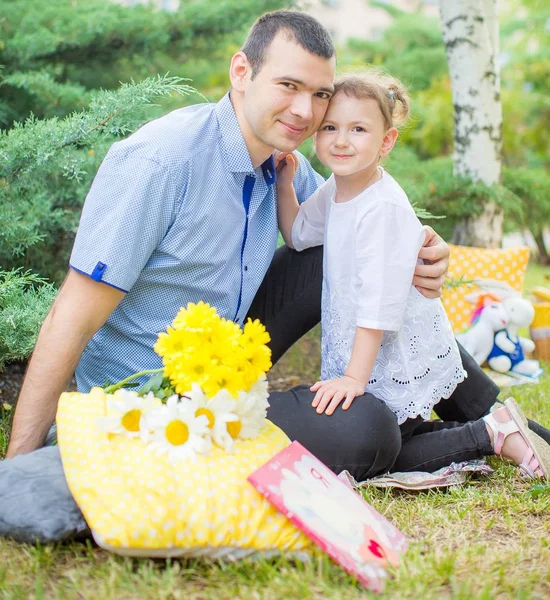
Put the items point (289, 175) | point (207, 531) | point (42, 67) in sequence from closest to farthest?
1. point (207, 531)
2. point (289, 175)
3. point (42, 67)

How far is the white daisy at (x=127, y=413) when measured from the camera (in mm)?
1612

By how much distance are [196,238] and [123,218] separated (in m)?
0.24

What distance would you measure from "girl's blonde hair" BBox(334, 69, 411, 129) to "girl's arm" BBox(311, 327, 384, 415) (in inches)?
24.5

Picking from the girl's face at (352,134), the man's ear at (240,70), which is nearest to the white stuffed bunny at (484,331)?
the girl's face at (352,134)

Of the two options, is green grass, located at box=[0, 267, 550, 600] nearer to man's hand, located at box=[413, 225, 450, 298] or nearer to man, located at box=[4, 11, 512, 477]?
man, located at box=[4, 11, 512, 477]

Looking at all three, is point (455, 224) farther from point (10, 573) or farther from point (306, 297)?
point (10, 573)

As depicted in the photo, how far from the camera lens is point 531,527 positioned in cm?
184

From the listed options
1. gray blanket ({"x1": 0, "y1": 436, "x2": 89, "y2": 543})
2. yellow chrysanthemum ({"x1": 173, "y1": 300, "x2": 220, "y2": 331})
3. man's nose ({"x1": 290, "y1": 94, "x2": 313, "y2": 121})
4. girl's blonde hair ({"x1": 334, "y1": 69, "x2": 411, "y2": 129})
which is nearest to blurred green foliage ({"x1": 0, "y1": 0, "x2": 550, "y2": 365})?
girl's blonde hair ({"x1": 334, "y1": 69, "x2": 411, "y2": 129})

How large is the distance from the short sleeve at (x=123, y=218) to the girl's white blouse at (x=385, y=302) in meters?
0.51

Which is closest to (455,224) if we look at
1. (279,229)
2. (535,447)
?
(279,229)

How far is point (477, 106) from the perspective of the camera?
4.23 m

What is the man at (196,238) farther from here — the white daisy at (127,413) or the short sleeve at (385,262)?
the white daisy at (127,413)

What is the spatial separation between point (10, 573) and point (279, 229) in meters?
1.35

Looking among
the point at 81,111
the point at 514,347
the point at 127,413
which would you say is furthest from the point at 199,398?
the point at 514,347
